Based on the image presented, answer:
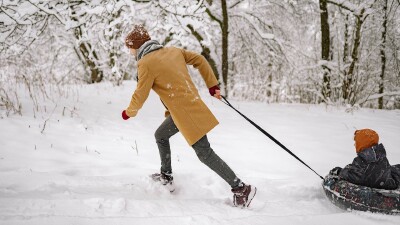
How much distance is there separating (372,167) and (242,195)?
1.13m

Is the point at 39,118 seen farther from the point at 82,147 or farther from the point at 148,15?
the point at 148,15

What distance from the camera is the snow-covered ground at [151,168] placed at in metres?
2.58

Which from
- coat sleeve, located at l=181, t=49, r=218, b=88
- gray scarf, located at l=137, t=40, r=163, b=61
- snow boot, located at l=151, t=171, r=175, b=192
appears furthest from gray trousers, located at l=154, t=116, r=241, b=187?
gray scarf, located at l=137, t=40, r=163, b=61

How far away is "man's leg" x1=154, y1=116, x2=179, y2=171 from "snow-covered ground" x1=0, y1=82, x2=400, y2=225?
29 centimetres

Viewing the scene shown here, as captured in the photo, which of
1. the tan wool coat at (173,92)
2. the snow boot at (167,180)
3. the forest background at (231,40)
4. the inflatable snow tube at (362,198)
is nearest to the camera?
the inflatable snow tube at (362,198)

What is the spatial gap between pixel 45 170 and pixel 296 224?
99.1 inches

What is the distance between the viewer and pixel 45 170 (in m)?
3.30

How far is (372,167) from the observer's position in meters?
2.69

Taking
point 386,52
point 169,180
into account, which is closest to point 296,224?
point 169,180

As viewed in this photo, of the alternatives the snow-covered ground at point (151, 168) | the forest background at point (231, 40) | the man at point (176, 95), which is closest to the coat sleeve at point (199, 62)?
the man at point (176, 95)

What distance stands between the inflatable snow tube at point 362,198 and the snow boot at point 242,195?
2.36ft

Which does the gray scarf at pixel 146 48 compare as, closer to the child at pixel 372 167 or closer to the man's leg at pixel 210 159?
the man's leg at pixel 210 159

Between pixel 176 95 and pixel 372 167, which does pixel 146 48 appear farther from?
pixel 372 167

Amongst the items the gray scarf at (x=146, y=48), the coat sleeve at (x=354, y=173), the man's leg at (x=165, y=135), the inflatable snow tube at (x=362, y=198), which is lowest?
the inflatable snow tube at (x=362, y=198)
